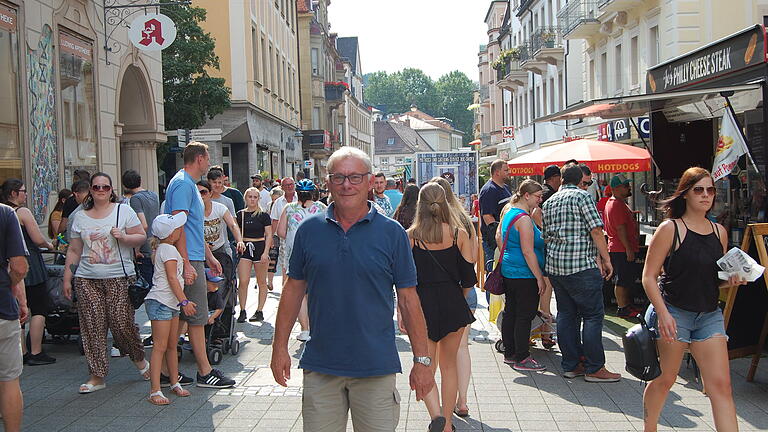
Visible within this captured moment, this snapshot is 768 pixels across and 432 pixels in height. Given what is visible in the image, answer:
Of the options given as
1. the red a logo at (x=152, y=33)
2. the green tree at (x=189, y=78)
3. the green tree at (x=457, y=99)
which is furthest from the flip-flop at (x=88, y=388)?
the green tree at (x=457, y=99)

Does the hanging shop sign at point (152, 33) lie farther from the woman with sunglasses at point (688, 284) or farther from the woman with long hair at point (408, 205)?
the woman with sunglasses at point (688, 284)

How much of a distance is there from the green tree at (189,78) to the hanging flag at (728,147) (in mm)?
20998

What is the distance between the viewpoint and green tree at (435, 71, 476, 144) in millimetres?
155250

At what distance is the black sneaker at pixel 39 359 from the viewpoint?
27.3ft

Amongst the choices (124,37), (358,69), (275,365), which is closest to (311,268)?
(275,365)

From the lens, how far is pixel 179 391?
22.9 feet

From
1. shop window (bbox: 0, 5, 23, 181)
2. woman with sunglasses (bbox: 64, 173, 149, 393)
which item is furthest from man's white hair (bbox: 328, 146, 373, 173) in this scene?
shop window (bbox: 0, 5, 23, 181)

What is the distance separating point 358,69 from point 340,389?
93735 millimetres

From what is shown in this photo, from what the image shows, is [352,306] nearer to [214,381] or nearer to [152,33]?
[214,381]

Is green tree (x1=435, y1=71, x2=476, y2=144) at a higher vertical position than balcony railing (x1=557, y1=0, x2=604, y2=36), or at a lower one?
higher

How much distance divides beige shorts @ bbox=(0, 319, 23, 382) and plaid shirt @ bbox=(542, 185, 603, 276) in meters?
4.34

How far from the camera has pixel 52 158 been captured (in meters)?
Result: 13.0

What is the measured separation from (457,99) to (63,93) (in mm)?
144220

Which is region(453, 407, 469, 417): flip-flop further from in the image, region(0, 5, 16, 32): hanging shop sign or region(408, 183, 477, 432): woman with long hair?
region(0, 5, 16, 32): hanging shop sign
